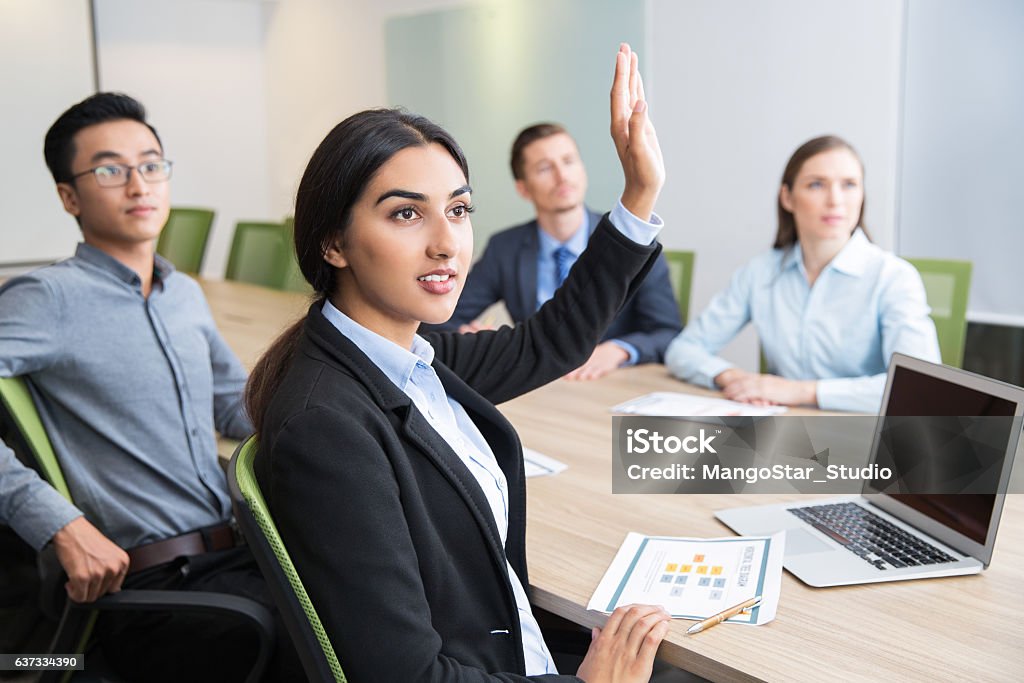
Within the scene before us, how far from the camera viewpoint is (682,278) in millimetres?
Answer: 3436

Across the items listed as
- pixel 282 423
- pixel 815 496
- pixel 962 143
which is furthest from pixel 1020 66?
pixel 282 423

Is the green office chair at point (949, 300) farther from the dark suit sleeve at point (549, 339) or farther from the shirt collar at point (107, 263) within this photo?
the shirt collar at point (107, 263)

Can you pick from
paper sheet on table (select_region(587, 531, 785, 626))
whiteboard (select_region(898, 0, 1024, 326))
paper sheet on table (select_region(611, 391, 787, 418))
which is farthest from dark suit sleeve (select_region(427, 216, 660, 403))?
whiteboard (select_region(898, 0, 1024, 326))

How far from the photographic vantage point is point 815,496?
168cm

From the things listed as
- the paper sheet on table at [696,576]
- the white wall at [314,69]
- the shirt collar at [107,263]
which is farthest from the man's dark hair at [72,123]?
the white wall at [314,69]

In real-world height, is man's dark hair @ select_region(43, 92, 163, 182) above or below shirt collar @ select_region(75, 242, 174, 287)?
above

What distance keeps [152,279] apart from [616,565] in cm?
122

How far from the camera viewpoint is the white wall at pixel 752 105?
13.6 ft

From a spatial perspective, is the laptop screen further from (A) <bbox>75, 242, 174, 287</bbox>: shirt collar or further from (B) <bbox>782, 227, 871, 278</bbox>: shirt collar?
(A) <bbox>75, 242, 174, 287</bbox>: shirt collar

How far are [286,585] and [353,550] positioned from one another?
84 millimetres

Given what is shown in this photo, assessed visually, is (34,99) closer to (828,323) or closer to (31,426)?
(31,426)

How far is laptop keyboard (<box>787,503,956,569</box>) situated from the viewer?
1384 mm

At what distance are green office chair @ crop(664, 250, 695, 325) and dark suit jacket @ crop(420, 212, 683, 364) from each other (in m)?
0.14

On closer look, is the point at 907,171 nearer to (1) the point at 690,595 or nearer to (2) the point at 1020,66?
(2) the point at 1020,66
